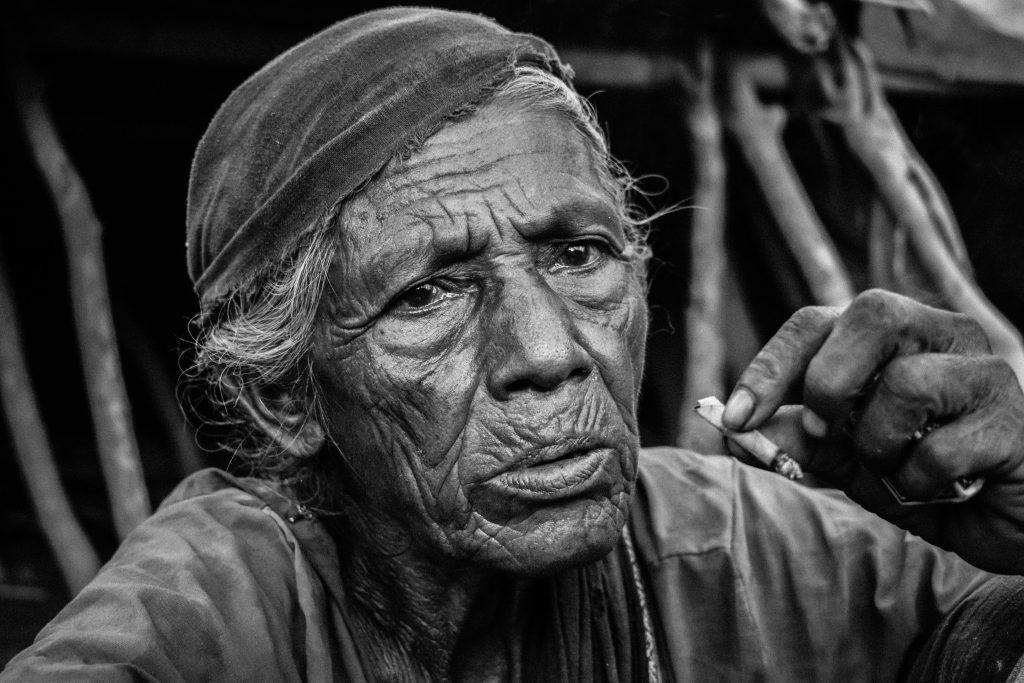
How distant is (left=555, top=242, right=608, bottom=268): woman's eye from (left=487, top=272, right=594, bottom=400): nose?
0.46 feet

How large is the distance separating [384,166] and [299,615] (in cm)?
93

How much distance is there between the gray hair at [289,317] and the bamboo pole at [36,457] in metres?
A: 2.02

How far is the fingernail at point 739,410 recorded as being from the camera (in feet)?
5.73

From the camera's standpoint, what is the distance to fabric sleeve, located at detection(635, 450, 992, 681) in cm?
235

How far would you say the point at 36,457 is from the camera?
14.3 ft

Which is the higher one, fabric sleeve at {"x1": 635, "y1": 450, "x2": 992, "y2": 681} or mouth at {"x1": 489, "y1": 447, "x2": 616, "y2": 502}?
mouth at {"x1": 489, "y1": 447, "x2": 616, "y2": 502}

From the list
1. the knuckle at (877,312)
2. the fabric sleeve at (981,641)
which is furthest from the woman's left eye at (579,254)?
the fabric sleeve at (981,641)

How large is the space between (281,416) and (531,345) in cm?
76

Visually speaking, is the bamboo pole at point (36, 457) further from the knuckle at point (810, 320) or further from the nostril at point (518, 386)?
the knuckle at point (810, 320)

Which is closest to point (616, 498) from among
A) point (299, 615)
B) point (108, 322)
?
point (299, 615)

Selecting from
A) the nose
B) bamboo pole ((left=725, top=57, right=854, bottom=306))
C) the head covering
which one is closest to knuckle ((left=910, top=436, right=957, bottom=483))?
the nose

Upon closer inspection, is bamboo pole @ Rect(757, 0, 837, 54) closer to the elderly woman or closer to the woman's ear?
the elderly woman

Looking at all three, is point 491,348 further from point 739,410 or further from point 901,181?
point 901,181

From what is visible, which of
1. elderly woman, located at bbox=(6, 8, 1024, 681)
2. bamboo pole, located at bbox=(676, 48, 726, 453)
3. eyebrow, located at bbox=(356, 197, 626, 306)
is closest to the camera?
elderly woman, located at bbox=(6, 8, 1024, 681)
